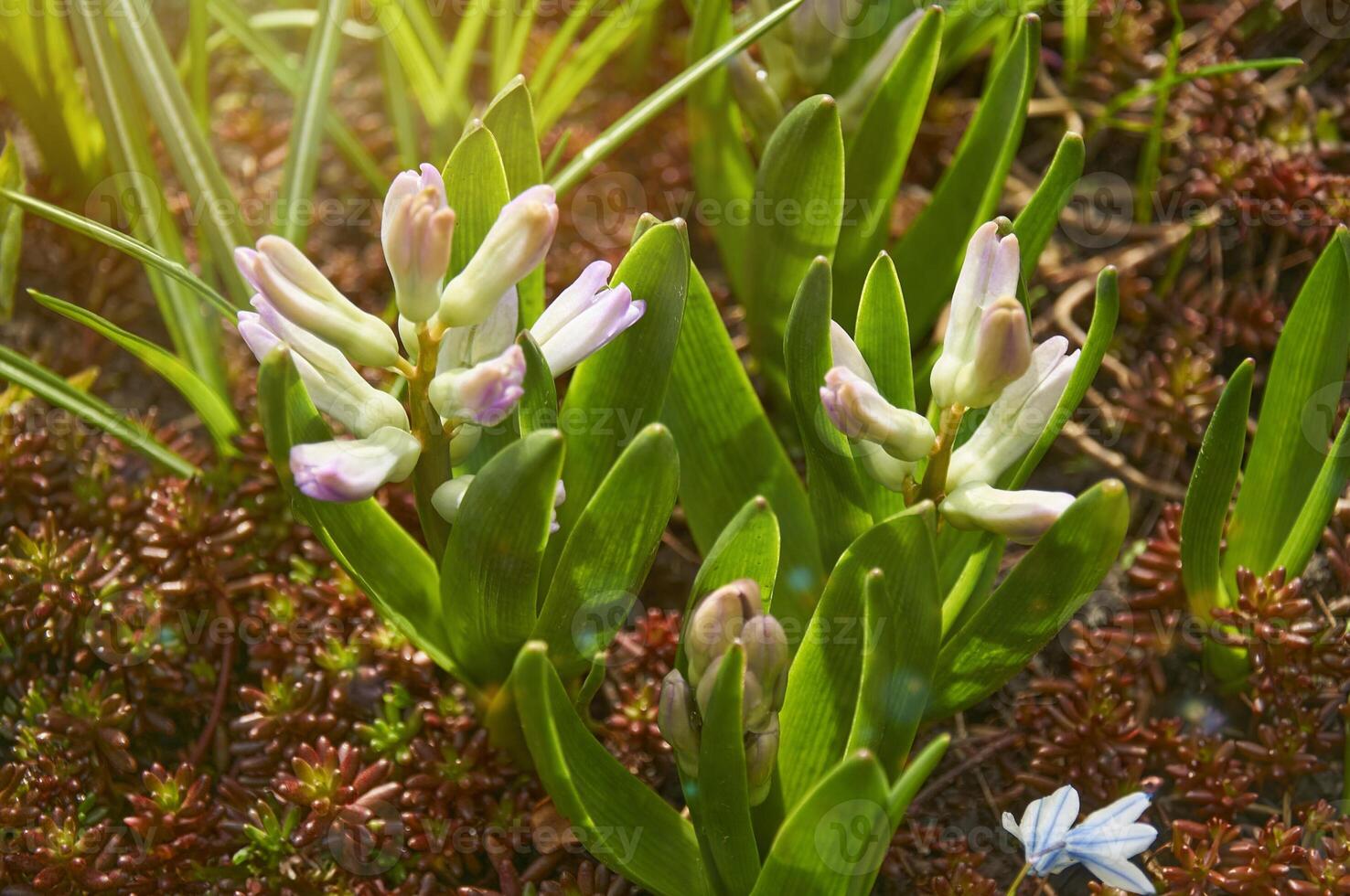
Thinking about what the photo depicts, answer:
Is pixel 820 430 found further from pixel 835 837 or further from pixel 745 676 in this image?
pixel 835 837

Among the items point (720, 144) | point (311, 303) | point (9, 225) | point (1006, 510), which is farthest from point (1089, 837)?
point (9, 225)

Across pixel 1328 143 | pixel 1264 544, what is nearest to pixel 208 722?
pixel 1264 544

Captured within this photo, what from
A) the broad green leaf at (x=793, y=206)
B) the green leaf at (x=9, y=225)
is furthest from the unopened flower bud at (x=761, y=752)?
the green leaf at (x=9, y=225)

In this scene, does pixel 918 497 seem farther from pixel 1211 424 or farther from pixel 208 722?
pixel 208 722

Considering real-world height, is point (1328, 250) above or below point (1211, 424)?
above

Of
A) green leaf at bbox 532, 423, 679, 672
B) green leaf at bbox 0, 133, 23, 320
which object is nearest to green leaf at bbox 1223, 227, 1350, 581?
green leaf at bbox 532, 423, 679, 672

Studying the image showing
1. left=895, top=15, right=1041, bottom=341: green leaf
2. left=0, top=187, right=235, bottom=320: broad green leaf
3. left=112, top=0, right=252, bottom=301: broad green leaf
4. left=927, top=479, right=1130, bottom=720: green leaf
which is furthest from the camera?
left=112, top=0, right=252, bottom=301: broad green leaf

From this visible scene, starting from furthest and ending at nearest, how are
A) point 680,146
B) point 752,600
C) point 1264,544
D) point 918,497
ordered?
point 680,146
point 1264,544
point 918,497
point 752,600

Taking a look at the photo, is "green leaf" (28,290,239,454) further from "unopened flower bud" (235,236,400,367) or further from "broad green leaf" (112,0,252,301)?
"unopened flower bud" (235,236,400,367)
